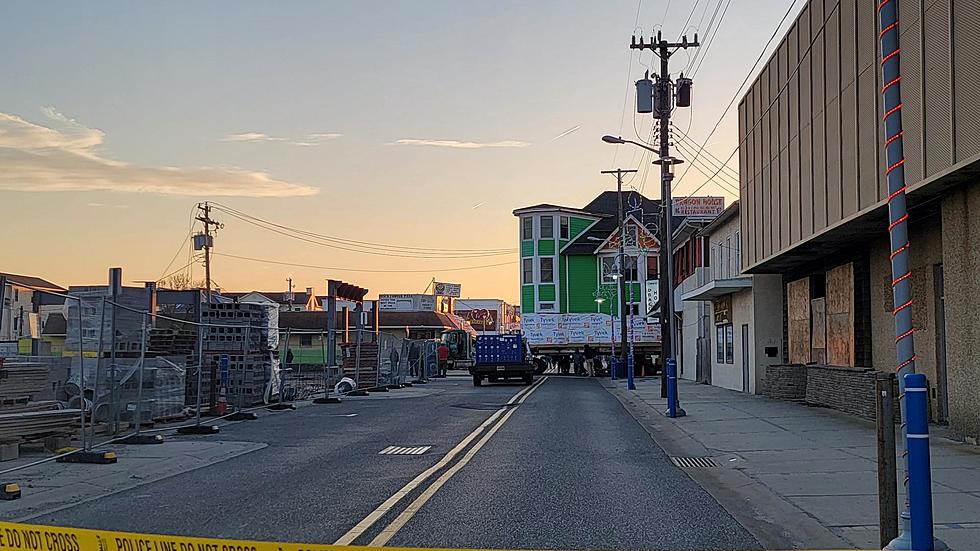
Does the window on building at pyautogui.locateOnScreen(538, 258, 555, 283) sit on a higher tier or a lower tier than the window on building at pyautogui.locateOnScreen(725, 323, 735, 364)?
higher

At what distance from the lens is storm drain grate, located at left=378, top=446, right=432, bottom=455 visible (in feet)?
49.1

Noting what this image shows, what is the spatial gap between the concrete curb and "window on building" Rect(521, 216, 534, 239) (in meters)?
58.5

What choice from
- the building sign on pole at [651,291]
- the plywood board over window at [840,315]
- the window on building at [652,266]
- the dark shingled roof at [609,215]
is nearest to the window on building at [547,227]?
the dark shingled roof at [609,215]

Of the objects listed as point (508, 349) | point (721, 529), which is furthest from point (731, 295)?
point (721, 529)

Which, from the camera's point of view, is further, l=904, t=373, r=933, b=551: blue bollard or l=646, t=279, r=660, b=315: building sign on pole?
l=646, t=279, r=660, b=315: building sign on pole

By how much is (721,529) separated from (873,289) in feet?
48.6

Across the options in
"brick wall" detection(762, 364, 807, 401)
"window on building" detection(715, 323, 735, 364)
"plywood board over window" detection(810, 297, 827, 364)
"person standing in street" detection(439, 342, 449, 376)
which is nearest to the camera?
"plywood board over window" detection(810, 297, 827, 364)

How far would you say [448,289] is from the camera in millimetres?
142500

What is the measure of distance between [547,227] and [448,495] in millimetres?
64417

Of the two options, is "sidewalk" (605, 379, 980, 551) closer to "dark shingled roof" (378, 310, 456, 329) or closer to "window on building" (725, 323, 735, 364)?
"window on building" (725, 323, 735, 364)

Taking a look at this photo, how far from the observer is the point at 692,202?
4138cm

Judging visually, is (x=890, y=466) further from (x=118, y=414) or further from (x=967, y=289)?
(x=118, y=414)

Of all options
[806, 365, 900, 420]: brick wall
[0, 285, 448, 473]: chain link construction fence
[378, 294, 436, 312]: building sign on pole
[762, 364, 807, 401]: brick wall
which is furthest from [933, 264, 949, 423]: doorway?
[378, 294, 436, 312]: building sign on pole

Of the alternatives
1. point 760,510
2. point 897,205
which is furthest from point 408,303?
point 897,205
